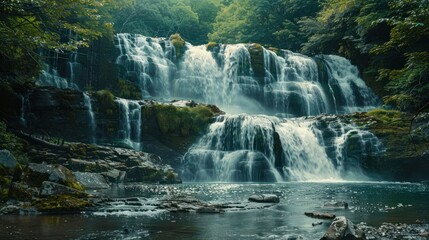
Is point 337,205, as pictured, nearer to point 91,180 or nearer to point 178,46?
point 91,180

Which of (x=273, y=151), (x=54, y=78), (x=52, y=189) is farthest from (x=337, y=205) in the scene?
(x=54, y=78)

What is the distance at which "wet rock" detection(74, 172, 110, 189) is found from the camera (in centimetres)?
1680

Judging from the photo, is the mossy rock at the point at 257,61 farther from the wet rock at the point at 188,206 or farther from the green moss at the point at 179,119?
the wet rock at the point at 188,206

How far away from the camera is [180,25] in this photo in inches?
2388

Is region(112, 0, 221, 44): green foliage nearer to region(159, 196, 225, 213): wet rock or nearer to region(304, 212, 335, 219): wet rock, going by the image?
region(159, 196, 225, 213): wet rock

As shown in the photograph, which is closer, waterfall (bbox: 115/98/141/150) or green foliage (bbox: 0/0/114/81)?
green foliage (bbox: 0/0/114/81)

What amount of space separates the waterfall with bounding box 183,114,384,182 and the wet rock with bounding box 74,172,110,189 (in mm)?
8421

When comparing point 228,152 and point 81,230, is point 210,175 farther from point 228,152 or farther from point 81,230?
point 81,230

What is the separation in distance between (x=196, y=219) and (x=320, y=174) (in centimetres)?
1845

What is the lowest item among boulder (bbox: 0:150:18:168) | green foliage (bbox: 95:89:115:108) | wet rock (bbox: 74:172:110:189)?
wet rock (bbox: 74:172:110:189)

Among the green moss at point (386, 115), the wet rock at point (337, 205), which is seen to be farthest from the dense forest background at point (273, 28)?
the wet rock at point (337, 205)

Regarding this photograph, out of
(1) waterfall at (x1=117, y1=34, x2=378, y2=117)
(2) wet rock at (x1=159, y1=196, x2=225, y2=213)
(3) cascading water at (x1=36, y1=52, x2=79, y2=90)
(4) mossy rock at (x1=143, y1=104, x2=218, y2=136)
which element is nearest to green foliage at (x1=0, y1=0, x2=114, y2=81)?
(3) cascading water at (x1=36, y1=52, x2=79, y2=90)

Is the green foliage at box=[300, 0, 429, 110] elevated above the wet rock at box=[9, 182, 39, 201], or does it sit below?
above

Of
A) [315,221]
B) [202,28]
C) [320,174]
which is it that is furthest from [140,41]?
[315,221]
